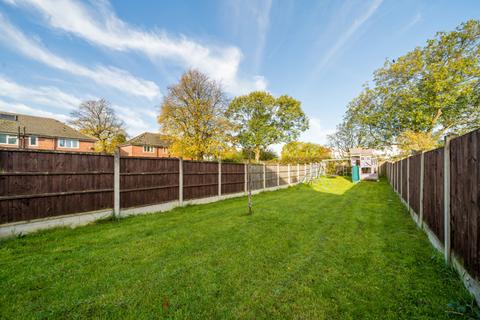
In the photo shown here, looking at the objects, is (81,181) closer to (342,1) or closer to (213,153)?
(342,1)

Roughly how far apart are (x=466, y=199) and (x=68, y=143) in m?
34.8

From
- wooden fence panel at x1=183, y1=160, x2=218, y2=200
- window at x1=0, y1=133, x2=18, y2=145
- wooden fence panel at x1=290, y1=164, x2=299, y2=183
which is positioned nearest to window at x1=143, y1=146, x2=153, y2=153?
window at x1=0, y1=133, x2=18, y2=145

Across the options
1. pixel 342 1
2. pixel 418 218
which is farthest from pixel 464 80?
pixel 418 218

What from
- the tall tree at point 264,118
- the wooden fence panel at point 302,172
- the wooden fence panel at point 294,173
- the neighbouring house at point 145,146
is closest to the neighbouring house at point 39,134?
the neighbouring house at point 145,146

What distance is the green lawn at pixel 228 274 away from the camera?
5.93 feet

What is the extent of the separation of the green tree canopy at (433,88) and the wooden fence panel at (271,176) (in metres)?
12.3

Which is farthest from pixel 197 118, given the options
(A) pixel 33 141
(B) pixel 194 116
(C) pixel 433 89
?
(A) pixel 33 141

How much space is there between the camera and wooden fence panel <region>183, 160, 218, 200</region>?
7.37 metres

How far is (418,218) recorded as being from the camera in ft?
14.5

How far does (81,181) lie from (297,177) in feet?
49.4

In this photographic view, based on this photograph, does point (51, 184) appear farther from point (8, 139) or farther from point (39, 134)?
point (8, 139)

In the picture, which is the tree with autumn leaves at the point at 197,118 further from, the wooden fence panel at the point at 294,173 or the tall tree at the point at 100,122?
the tall tree at the point at 100,122

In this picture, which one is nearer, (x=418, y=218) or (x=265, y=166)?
(x=418, y=218)

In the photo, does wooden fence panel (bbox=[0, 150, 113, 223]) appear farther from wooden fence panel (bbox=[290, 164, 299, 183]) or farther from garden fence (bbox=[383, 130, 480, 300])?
wooden fence panel (bbox=[290, 164, 299, 183])
